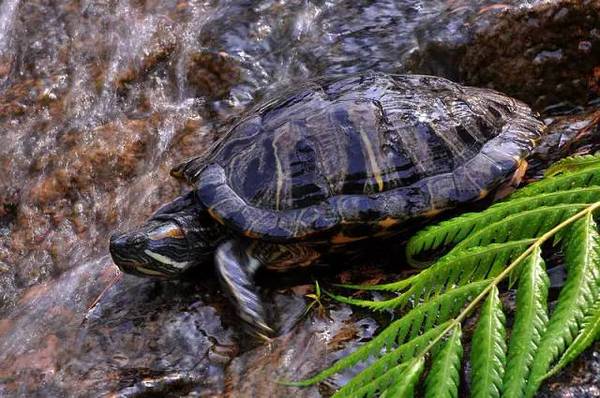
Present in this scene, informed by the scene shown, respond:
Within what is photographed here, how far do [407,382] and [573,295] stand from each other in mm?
596

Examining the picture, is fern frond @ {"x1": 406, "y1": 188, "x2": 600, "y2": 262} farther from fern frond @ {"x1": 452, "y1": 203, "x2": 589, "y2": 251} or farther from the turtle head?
the turtle head

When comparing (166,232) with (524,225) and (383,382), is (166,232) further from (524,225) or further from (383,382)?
(524,225)

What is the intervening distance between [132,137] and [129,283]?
68.2 inches

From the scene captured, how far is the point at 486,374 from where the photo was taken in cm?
200

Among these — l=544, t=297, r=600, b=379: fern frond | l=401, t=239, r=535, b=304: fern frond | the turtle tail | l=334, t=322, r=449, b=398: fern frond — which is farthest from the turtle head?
l=544, t=297, r=600, b=379: fern frond

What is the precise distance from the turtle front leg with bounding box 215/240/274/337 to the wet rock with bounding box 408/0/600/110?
91.2 inches

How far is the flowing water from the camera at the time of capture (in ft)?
10.1

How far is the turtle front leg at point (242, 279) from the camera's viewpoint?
3111mm

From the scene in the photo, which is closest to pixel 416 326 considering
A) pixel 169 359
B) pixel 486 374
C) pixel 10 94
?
pixel 486 374

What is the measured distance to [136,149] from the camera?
500cm

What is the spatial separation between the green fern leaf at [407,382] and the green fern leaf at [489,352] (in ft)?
0.58

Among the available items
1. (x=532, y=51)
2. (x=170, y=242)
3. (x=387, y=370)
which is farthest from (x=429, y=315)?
(x=532, y=51)

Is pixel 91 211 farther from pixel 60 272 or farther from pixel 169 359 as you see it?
pixel 169 359

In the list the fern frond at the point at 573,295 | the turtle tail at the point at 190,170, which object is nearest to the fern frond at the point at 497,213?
the fern frond at the point at 573,295
